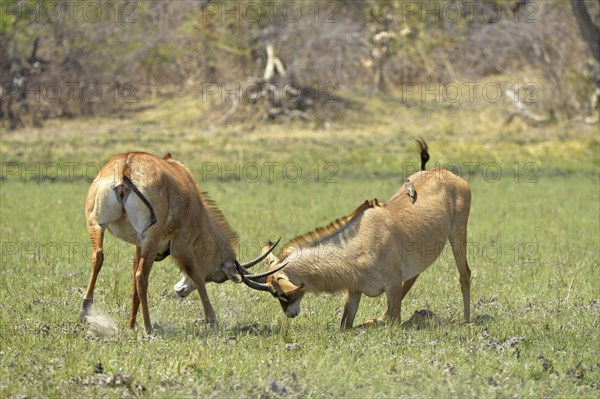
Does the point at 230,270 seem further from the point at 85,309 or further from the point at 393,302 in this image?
the point at 393,302

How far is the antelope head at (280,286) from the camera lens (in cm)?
845

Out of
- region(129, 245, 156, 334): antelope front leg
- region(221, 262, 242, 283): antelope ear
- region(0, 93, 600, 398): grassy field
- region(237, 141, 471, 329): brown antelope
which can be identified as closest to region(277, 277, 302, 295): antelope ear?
region(237, 141, 471, 329): brown antelope

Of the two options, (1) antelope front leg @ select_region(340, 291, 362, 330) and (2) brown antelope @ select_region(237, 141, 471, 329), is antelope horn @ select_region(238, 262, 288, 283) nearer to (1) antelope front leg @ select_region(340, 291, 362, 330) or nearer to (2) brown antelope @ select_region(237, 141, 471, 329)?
(2) brown antelope @ select_region(237, 141, 471, 329)

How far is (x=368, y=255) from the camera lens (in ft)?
29.0

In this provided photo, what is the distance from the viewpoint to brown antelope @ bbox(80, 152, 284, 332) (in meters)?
8.46

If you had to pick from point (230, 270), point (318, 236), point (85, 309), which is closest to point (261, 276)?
point (318, 236)

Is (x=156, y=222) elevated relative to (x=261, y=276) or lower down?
A: elevated

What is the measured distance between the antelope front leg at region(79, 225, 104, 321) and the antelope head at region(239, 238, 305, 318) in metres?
1.20

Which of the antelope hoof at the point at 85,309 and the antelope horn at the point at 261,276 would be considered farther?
the antelope hoof at the point at 85,309

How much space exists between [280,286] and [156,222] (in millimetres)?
1150

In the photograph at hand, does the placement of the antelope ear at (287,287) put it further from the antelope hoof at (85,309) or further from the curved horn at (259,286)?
the antelope hoof at (85,309)

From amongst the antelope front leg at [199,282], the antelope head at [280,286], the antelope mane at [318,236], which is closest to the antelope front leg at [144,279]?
the antelope front leg at [199,282]

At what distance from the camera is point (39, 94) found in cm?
3128

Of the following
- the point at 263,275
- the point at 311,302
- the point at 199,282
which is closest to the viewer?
the point at 263,275
